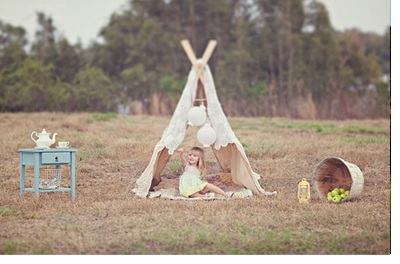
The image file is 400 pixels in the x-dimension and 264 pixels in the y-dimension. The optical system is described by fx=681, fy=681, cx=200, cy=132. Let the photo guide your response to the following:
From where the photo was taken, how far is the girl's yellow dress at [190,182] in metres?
6.36

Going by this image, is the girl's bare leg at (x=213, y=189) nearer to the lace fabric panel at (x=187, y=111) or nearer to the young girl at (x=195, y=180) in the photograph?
the young girl at (x=195, y=180)

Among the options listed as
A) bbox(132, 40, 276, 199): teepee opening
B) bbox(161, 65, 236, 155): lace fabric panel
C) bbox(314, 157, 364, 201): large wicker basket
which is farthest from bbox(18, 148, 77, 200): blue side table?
bbox(314, 157, 364, 201): large wicker basket

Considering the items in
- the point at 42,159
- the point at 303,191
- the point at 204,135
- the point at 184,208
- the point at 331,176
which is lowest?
the point at 184,208

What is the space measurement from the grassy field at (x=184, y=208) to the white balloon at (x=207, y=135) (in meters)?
0.68

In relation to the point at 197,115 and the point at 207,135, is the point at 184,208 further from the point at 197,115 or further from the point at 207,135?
the point at 197,115

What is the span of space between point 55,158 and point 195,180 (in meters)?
1.31

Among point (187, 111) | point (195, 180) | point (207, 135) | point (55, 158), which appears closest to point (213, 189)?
point (195, 180)

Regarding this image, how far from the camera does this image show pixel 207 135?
643cm

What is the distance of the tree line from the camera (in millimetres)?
14141

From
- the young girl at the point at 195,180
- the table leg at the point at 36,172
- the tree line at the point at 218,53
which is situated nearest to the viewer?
the table leg at the point at 36,172

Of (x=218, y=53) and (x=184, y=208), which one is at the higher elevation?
(x=218, y=53)

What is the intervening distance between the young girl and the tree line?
6.92 metres

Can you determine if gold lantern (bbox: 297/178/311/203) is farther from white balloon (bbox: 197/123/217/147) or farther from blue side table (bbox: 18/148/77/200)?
blue side table (bbox: 18/148/77/200)

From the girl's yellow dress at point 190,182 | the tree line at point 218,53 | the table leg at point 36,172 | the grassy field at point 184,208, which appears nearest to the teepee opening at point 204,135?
the girl's yellow dress at point 190,182
